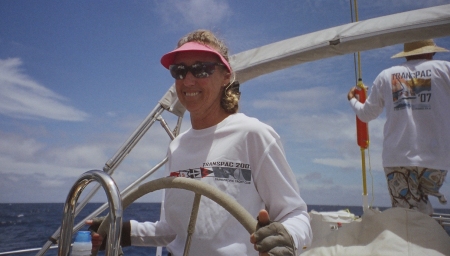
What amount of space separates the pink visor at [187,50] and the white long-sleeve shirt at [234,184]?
24 cm

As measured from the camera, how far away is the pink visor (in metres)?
1.40

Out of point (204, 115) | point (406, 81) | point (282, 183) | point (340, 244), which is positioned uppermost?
point (406, 81)

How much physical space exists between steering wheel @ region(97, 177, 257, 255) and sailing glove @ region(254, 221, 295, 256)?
0.25 feet

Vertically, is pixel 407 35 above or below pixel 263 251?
above

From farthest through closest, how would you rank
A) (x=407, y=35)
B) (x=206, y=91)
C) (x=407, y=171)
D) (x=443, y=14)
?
(x=407, y=171)
(x=407, y=35)
(x=443, y=14)
(x=206, y=91)

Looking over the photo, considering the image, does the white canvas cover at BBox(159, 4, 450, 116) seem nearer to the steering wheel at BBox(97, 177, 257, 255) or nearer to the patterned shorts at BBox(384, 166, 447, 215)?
the patterned shorts at BBox(384, 166, 447, 215)

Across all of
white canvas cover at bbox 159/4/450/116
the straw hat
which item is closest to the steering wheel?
white canvas cover at bbox 159/4/450/116

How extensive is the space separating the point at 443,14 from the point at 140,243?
1.73m

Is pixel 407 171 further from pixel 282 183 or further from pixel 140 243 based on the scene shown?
pixel 140 243

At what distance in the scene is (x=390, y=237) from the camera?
5.24 feet

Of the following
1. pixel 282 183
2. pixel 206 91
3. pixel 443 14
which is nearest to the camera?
pixel 282 183

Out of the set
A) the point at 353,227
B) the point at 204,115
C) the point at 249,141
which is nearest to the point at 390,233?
the point at 353,227

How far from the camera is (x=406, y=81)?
2.39 meters

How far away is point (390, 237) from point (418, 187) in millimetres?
815
